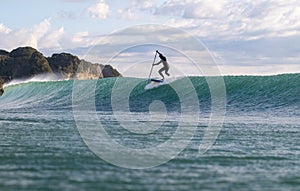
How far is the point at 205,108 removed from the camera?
3356 centimetres

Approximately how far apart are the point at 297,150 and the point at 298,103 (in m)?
17.4

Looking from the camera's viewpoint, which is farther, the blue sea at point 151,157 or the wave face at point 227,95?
the wave face at point 227,95

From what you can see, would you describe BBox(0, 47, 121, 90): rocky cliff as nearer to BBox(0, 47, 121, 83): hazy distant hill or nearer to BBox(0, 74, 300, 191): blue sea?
BBox(0, 47, 121, 83): hazy distant hill

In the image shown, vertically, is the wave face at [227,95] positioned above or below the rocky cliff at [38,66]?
below

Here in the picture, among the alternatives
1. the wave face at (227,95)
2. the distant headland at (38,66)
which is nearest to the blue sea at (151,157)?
the wave face at (227,95)

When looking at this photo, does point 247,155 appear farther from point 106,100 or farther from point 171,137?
point 106,100

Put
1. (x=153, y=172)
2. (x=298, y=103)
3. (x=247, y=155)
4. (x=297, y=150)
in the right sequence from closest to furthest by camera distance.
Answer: (x=153, y=172) → (x=247, y=155) → (x=297, y=150) → (x=298, y=103)

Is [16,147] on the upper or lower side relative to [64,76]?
lower

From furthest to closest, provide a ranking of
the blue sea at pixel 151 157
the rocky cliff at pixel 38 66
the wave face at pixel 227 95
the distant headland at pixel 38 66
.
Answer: the rocky cliff at pixel 38 66
the distant headland at pixel 38 66
the wave face at pixel 227 95
the blue sea at pixel 151 157

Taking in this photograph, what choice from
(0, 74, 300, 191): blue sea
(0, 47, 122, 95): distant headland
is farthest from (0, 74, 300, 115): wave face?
(0, 47, 122, 95): distant headland

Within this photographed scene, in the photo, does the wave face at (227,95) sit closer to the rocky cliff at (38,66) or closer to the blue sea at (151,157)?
the blue sea at (151,157)

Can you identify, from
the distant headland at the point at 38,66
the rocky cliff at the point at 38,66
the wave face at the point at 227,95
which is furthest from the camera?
the rocky cliff at the point at 38,66

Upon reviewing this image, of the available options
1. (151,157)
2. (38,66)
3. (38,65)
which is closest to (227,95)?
(151,157)

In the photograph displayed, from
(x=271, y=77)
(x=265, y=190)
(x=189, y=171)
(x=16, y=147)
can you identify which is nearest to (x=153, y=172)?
(x=189, y=171)
